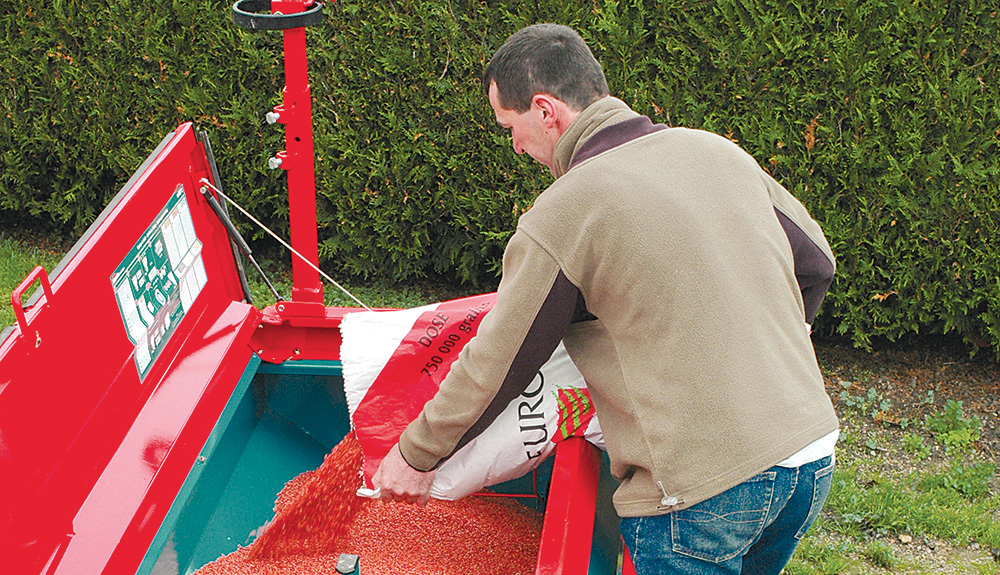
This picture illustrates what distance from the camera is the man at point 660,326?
1767 millimetres

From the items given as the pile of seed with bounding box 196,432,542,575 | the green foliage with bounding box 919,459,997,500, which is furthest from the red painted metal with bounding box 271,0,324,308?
the green foliage with bounding box 919,459,997,500

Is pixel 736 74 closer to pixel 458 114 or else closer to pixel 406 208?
pixel 458 114

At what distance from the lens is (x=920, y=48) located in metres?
3.92

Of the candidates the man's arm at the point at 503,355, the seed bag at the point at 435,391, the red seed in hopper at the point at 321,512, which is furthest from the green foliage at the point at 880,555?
the man's arm at the point at 503,355

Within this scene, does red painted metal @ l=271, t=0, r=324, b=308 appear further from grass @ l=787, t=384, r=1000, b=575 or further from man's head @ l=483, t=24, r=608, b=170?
grass @ l=787, t=384, r=1000, b=575

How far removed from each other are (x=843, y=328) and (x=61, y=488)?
3.40 m

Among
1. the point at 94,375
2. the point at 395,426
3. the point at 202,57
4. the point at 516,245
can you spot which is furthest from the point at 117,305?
the point at 202,57

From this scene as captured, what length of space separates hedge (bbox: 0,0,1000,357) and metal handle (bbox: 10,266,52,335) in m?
2.72

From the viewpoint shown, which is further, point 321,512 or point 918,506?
point 918,506

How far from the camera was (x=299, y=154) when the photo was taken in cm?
282

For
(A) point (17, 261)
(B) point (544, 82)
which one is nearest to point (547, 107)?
(B) point (544, 82)

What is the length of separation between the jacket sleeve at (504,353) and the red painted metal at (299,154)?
3.11 ft

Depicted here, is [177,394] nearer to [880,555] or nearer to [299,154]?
[299,154]

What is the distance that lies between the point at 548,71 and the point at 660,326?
598 millimetres
